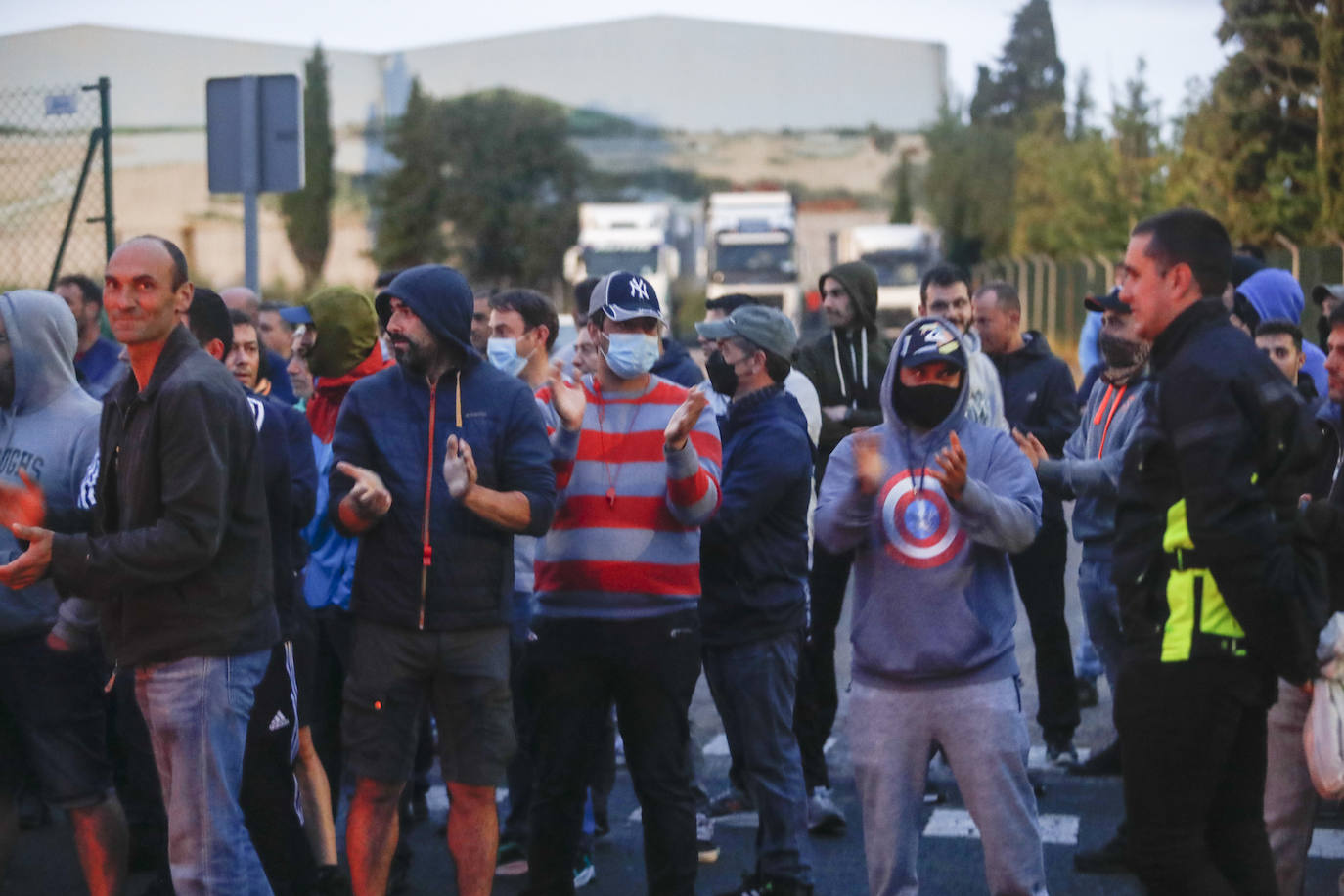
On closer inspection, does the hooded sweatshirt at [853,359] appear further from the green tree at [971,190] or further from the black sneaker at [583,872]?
the green tree at [971,190]

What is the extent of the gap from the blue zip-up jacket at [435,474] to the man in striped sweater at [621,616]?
0.73 feet

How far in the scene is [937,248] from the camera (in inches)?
1517

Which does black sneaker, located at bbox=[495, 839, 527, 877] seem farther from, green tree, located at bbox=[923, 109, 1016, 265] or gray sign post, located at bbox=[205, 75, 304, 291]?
green tree, located at bbox=[923, 109, 1016, 265]

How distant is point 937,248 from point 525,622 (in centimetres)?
3341

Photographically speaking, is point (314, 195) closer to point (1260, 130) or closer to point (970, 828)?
point (1260, 130)

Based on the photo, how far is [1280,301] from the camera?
7.05m

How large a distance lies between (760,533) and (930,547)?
42.9 inches

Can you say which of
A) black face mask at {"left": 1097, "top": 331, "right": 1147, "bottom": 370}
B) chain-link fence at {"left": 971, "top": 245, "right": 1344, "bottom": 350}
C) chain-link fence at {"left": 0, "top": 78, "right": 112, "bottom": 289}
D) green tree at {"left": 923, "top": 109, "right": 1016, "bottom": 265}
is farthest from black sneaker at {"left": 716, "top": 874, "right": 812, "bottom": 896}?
green tree at {"left": 923, "top": 109, "right": 1016, "bottom": 265}

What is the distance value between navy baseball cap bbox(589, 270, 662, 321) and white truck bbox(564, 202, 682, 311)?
29.9 m

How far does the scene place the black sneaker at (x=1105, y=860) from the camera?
597 cm

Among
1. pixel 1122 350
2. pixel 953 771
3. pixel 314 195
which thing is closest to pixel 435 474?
pixel 953 771

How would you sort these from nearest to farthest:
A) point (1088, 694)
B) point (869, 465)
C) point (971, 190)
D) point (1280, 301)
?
point (869, 465), point (1280, 301), point (1088, 694), point (971, 190)

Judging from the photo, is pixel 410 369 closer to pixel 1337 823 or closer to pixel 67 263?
pixel 1337 823

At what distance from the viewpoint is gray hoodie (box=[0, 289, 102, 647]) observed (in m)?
4.88
